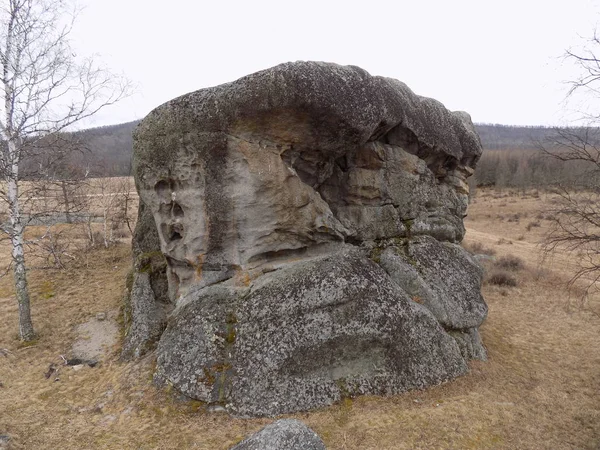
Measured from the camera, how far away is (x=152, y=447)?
6.13 meters

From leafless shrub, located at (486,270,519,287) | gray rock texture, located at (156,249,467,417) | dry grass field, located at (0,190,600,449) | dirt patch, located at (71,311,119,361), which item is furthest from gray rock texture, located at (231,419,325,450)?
leafless shrub, located at (486,270,519,287)

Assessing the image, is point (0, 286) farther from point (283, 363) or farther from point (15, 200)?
point (283, 363)

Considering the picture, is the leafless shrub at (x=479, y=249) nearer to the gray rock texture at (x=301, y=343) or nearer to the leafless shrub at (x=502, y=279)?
the leafless shrub at (x=502, y=279)

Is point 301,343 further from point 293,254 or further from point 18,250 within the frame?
point 18,250

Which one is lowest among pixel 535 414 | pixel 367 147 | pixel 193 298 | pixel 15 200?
pixel 535 414

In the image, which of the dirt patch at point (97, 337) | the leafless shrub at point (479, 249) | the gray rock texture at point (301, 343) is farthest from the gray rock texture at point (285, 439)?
the leafless shrub at point (479, 249)

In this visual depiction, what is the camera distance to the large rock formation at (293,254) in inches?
287

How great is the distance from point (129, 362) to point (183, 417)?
2.57m

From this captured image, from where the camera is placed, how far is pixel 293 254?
28.5 feet

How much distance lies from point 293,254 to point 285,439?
4188 millimetres

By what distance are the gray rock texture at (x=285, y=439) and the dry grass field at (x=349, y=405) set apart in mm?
1108

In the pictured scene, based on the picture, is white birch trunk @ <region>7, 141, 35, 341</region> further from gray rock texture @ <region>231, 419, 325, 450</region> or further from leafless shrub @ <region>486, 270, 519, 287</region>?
leafless shrub @ <region>486, 270, 519, 287</region>

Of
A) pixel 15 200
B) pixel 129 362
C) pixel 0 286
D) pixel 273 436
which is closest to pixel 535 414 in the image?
pixel 273 436

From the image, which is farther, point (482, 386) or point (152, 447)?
point (482, 386)
